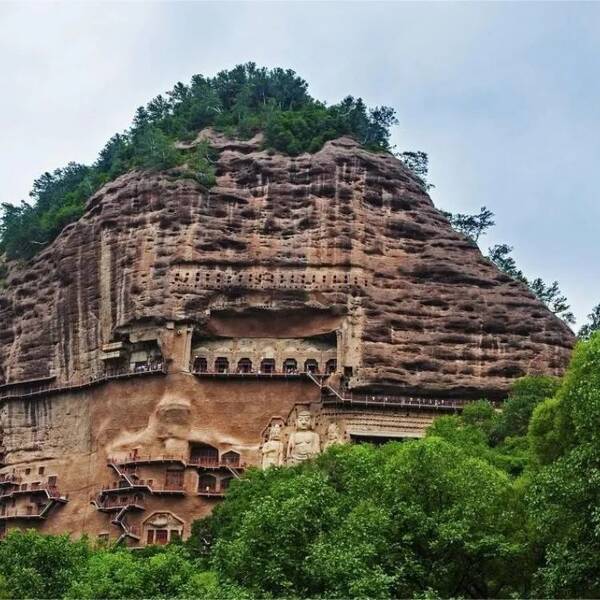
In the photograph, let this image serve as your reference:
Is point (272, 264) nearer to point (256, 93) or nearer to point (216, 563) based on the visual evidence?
point (256, 93)

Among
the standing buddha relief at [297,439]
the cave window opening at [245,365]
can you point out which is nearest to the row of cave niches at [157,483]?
the standing buddha relief at [297,439]

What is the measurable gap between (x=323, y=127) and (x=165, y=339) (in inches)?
577

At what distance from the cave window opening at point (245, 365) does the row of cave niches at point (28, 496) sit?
946 centimetres

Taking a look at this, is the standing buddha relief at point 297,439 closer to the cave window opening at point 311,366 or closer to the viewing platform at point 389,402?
the viewing platform at point 389,402

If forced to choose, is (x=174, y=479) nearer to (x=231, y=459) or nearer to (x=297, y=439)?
(x=231, y=459)

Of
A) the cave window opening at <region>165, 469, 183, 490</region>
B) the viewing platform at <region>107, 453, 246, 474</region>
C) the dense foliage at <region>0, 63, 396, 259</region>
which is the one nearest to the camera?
the cave window opening at <region>165, 469, 183, 490</region>

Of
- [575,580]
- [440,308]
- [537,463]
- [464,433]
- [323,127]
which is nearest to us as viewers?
[575,580]

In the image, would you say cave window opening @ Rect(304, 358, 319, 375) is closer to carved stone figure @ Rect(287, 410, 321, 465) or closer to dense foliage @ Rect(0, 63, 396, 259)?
carved stone figure @ Rect(287, 410, 321, 465)

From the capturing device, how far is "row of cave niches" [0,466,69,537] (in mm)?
55094

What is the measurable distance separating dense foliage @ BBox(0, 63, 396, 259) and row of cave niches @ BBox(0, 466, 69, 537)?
1270 centimetres

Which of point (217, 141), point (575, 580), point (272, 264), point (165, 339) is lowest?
point (575, 580)

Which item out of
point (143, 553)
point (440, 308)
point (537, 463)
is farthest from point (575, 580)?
point (440, 308)

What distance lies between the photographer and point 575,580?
82.9ft

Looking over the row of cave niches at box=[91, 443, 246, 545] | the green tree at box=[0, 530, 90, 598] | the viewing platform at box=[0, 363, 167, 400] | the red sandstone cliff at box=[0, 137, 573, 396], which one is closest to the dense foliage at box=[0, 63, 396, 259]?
the red sandstone cliff at box=[0, 137, 573, 396]
